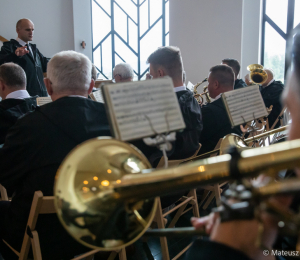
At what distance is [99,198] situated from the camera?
27.9 inches

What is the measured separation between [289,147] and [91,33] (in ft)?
23.9

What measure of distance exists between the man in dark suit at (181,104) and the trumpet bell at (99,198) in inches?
38.7

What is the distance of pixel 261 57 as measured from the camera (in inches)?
234

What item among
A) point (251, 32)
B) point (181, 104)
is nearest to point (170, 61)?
point (181, 104)

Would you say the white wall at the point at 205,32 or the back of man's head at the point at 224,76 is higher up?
the white wall at the point at 205,32

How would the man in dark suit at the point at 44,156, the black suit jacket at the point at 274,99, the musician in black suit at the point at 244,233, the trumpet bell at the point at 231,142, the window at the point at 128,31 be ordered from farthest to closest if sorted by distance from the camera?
1. the window at the point at 128,31
2. the black suit jacket at the point at 274,99
3. the trumpet bell at the point at 231,142
4. the man in dark suit at the point at 44,156
5. the musician in black suit at the point at 244,233

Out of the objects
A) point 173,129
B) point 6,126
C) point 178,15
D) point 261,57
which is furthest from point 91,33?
point 173,129

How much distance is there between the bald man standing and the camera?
4.18m

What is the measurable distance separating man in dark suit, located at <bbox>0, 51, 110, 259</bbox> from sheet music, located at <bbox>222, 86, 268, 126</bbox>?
2.77ft

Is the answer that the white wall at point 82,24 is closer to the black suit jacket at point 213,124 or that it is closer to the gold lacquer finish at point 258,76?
the gold lacquer finish at point 258,76

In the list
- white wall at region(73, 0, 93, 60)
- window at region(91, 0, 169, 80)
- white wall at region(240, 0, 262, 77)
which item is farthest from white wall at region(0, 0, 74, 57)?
white wall at region(240, 0, 262, 77)

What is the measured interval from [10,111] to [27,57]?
2696 millimetres

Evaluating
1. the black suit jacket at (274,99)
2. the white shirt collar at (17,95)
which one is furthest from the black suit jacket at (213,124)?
the black suit jacket at (274,99)

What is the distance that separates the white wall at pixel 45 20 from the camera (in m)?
5.89
